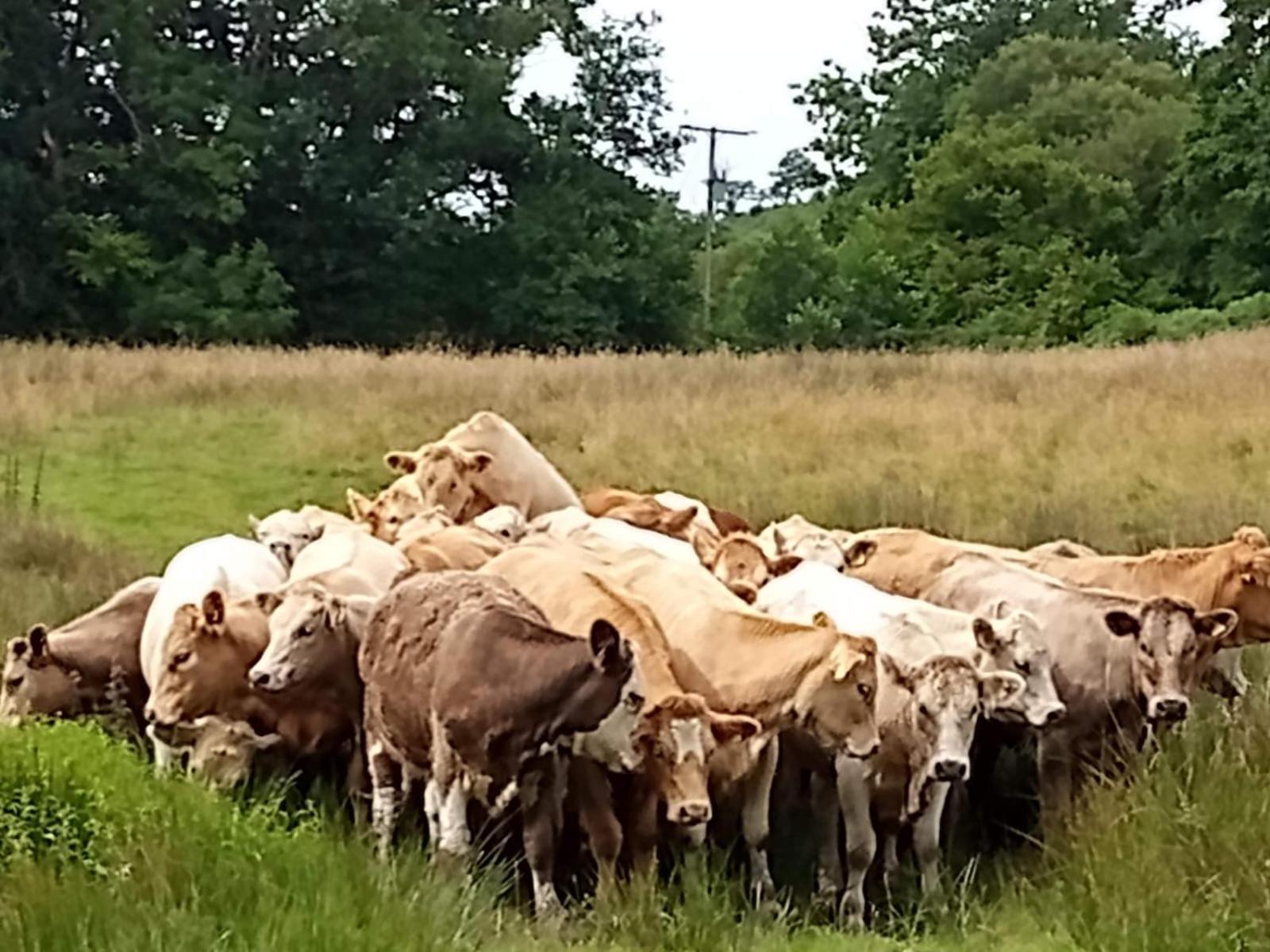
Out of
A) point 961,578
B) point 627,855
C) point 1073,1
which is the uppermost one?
point 1073,1

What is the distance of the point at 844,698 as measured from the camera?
340 inches

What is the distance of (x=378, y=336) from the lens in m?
44.6

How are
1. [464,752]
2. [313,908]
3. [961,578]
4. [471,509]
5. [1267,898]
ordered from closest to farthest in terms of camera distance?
1. [313,908]
2. [1267,898]
3. [464,752]
4. [961,578]
5. [471,509]

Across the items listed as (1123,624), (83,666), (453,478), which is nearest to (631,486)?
(453,478)

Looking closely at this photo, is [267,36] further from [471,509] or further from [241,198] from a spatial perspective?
[471,509]

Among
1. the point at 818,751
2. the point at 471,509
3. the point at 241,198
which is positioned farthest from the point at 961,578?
the point at 241,198

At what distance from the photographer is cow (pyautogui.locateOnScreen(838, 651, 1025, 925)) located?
28.8 feet

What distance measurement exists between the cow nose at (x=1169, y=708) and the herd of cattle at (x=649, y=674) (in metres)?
0.01

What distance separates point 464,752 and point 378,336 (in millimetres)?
36876

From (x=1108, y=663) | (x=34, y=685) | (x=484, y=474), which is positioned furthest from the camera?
(x=484, y=474)

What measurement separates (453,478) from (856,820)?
5.77 meters

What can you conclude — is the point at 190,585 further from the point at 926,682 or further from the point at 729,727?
the point at 926,682

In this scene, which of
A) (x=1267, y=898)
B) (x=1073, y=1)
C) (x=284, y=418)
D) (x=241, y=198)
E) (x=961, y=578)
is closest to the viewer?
(x=1267, y=898)

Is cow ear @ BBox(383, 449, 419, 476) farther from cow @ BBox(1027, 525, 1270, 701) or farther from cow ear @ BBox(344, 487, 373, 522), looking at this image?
cow @ BBox(1027, 525, 1270, 701)
